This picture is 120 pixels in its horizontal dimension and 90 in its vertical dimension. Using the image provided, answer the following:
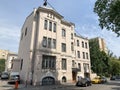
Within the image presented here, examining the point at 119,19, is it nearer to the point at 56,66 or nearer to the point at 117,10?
the point at 117,10

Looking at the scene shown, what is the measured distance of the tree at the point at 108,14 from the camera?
18684 millimetres

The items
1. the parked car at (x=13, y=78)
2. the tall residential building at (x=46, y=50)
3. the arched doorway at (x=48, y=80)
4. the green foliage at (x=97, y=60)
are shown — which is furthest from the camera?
the green foliage at (x=97, y=60)

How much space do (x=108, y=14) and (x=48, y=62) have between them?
582 inches

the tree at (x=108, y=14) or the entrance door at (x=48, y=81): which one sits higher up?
the tree at (x=108, y=14)

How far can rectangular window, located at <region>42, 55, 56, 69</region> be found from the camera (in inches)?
1133

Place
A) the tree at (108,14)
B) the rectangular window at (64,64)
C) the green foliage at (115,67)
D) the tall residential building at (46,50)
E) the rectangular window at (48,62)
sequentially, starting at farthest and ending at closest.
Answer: the green foliage at (115,67), the rectangular window at (64,64), the rectangular window at (48,62), the tall residential building at (46,50), the tree at (108,14)

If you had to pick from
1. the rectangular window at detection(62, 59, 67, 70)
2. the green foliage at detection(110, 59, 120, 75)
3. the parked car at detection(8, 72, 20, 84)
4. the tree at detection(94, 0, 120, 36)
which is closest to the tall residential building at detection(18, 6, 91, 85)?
the rectangular window at detection(62, 59, 67, 70)

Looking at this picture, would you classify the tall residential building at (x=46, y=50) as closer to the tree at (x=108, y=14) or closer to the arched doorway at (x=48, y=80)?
the arched doorway at (x=48, y=80)

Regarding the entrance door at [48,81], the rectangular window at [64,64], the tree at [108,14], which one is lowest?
the entrance door at [48,81]

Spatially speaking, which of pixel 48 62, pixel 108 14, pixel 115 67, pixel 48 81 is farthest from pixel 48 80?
pixel 115 67

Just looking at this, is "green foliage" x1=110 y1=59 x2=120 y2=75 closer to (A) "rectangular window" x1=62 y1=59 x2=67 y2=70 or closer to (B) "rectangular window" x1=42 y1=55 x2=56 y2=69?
(A) "rectangular window" x1=62 y1=59 x2=67 y2=70

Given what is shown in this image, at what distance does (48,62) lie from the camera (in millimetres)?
29391

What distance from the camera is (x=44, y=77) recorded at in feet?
93.0

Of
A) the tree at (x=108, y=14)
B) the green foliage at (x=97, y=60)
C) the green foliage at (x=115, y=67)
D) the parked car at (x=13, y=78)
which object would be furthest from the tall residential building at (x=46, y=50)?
the green foliage at (x=115, y=67)
